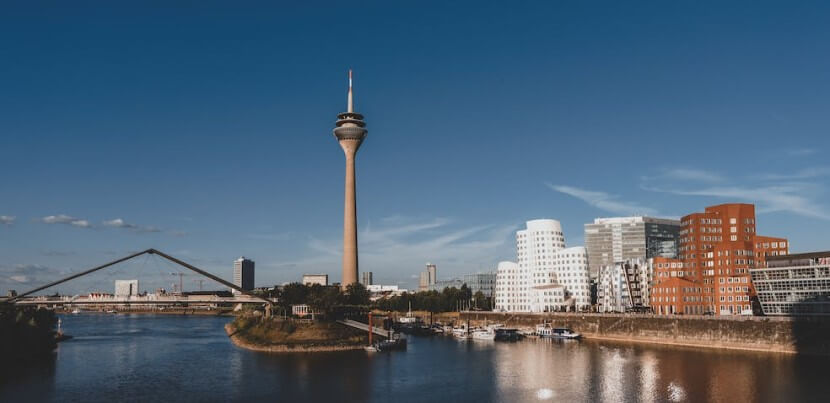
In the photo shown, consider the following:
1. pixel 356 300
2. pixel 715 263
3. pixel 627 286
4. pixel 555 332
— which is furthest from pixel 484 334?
pixel 715 263

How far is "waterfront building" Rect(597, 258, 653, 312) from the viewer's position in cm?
13550

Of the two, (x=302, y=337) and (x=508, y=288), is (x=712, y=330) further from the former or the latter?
(x=508, y=288)

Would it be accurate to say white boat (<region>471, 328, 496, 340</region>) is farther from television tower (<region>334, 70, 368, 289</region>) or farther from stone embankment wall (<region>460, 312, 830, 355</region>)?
television tower (<region>334, 70, 368, 289</region>)

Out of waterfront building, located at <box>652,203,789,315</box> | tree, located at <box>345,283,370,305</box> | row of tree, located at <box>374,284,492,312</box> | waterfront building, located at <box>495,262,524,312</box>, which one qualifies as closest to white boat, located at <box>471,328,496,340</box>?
Answer: tree, located at <box>345,283,370,305</box>

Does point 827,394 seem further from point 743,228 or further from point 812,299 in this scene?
point 743,228

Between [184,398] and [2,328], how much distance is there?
4167 centimetres

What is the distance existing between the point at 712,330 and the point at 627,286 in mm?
39401

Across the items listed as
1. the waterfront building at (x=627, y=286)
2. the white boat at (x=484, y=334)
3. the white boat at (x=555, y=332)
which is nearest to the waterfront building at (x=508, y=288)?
the waterfront building at (x=627, y=286)

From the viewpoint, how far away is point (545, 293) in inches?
6137

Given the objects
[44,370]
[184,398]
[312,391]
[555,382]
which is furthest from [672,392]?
[44,370]

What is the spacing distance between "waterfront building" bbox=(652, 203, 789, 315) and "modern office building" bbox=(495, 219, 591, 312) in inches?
1322

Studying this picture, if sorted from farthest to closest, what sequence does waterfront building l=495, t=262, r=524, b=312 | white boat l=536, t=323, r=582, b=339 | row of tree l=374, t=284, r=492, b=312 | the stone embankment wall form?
row of tree l=374, t=284, r=492, b=312
waterfront building l=495, t=262, r=524, b=312
white boat l=536, t=323, r=582, b=339
the stone embankment wall

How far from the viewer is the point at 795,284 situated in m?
93.8

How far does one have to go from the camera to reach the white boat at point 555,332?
120 m
